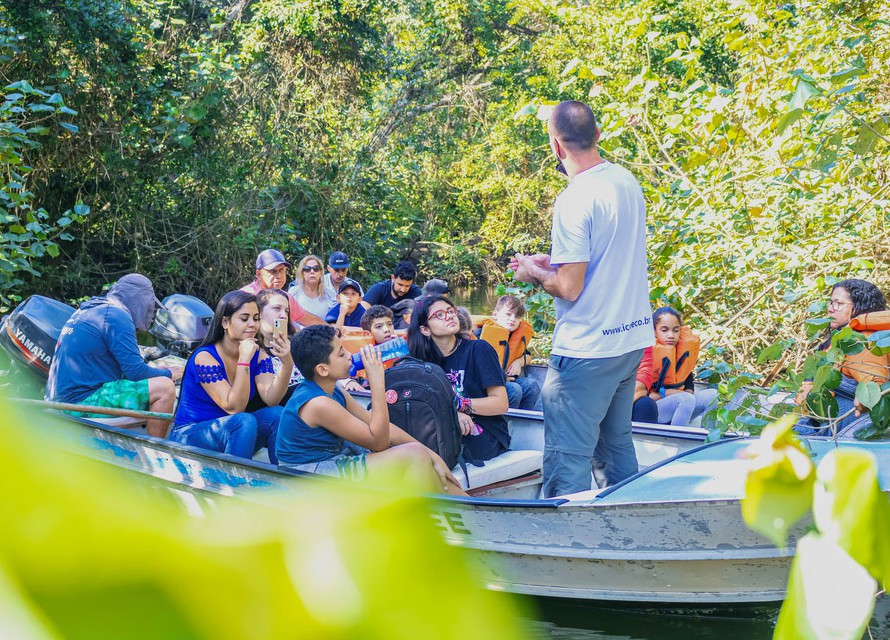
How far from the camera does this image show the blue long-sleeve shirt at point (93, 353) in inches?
197

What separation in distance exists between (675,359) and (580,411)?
93.3 inches

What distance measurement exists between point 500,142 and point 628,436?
13603 mm

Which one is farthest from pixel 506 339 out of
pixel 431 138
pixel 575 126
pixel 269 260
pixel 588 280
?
pixel 431 138

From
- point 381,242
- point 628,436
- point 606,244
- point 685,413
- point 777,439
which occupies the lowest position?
point 381,242

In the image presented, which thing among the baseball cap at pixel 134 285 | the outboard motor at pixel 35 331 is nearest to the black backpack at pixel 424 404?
the baseball cap at pixel 134 285

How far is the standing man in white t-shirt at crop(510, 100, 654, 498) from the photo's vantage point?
3.41m

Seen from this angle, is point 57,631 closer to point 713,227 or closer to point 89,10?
point 713,227

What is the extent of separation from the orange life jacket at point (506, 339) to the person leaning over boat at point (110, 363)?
84.3 inches

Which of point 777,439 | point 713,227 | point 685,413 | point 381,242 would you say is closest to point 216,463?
point 685,413

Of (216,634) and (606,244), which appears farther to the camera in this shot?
(606,244)

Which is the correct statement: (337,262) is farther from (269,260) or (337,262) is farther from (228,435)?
(228,435)

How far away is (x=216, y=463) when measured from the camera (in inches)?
167

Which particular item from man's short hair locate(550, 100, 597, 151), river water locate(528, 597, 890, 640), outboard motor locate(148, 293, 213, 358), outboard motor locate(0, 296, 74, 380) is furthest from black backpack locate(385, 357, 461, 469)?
outboard motor locate(148, 293, 213, 358)

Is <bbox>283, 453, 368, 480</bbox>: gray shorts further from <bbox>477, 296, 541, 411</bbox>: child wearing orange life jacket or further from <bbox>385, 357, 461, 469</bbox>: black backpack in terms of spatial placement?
<bbox>477, 296, 541, 411</bbox>: child wearing orange life jacket
